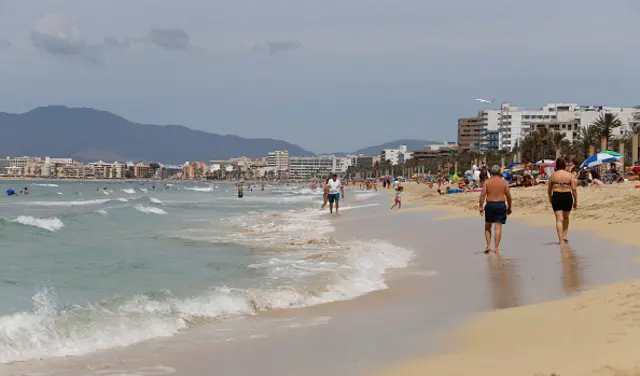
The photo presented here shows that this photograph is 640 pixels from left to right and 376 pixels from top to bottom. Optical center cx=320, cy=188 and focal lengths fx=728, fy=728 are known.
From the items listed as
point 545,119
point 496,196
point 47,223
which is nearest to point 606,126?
point 47,223

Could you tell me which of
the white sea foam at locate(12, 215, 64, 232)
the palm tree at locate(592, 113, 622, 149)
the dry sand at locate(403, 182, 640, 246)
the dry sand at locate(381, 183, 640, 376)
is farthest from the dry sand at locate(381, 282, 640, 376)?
the palm tree at locate(592, 113, 622, 149)

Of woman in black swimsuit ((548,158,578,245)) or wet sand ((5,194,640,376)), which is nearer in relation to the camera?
wet sand ((5,194,640,376))

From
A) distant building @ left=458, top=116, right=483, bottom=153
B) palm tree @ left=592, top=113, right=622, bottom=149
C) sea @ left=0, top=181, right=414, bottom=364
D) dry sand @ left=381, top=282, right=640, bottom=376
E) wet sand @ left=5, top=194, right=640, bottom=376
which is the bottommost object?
sea @ left=0, top=181, right=414, bottom=364

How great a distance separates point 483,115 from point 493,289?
166 m

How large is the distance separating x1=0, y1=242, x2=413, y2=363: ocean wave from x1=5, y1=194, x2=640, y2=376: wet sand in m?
0.29

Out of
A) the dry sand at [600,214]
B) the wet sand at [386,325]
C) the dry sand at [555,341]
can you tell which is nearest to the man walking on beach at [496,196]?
the wet sand at [386,325]

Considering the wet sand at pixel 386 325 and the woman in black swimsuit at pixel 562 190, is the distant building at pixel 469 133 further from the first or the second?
the wet sand at pixel 386 325

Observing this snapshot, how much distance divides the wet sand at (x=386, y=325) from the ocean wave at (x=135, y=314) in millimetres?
292

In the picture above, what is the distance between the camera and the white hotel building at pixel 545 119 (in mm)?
119875

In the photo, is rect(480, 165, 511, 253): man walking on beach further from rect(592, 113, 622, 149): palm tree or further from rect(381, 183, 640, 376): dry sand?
rect(592, 113, 622, 149): palm tree

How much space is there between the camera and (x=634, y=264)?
8328mm

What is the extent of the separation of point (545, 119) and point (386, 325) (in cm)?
14189

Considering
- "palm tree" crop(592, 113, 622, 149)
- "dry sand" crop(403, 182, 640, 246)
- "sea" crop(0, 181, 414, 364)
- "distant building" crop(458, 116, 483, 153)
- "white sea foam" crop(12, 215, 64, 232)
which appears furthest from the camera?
"distant building" crop(458, 116, 483, 153)

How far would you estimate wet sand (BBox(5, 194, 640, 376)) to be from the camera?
479cm
